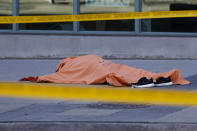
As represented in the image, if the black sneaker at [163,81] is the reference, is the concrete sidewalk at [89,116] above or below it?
below

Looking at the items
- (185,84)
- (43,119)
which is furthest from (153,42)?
(43,119)

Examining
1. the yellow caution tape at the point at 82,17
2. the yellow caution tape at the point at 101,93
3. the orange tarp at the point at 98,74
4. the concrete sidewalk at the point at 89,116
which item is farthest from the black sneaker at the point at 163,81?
the concrete sidewalk at the point at 89,116

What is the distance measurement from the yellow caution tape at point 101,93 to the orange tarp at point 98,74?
0.26 m

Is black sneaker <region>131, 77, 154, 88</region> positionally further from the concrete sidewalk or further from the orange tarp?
the concrete sidewalk

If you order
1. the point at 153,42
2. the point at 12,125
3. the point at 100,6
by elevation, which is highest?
the point at 100,6

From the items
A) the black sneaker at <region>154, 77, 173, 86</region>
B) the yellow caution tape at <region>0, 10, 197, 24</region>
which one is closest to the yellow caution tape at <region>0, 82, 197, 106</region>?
the black sneaker at <region>154, 77, 173, 86</region>

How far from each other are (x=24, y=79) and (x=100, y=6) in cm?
393

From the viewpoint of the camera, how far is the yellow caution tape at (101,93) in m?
8.30

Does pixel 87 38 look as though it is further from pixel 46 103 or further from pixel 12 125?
pixel 12 125

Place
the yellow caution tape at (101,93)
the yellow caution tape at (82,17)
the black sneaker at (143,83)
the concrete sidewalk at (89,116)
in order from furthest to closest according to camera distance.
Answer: the yellow caution tape at (82,17)
the black sneaker at (143,83)
the yellow caution tape at (101,93)
the concrete sidewalk at (89,116)

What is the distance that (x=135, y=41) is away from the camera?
1315 cm

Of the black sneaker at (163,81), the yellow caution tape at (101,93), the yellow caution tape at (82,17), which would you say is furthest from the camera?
the yellow caution tape at (82,17)

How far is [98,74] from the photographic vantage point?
9.80 meters

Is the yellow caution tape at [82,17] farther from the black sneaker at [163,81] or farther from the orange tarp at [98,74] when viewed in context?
the black sneaker at [163,81]
